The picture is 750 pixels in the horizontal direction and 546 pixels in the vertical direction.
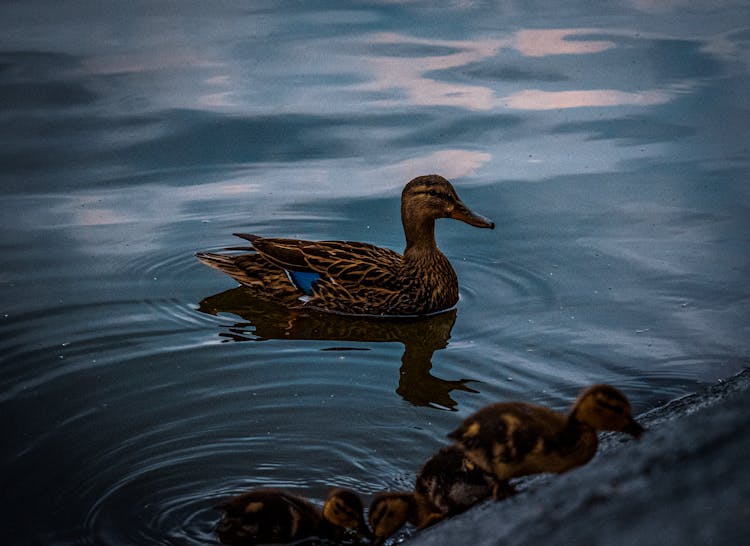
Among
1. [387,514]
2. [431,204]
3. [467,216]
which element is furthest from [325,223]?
[387,514]

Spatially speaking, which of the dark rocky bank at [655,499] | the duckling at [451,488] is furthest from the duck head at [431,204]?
the dark rocky bank at [655,499]

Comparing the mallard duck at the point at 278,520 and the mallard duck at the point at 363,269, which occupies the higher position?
the mallard duck at the point at 363,269

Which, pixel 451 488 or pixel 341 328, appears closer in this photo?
pixel 451 488

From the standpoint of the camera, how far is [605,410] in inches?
130

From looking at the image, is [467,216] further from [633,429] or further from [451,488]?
[633,429]

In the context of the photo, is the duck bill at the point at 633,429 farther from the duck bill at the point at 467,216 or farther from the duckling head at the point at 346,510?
the duck bill at the point at 467,216

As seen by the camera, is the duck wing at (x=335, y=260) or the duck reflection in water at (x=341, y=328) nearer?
the duck reflection in water at (x=341, y=328)

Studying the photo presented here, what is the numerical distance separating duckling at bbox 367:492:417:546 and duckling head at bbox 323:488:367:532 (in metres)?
0.04

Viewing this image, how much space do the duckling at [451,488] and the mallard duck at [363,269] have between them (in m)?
2.59

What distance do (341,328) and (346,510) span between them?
8.68 feet

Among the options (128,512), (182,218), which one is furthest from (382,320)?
(128,512)

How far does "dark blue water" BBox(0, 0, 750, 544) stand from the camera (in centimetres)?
439

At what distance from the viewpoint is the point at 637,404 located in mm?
4727

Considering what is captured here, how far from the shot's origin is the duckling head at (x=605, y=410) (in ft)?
10.8
